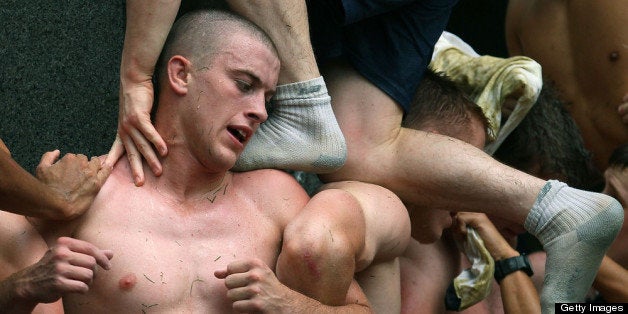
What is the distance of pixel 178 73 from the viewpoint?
2928 millimetres

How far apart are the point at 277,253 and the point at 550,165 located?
1.41m

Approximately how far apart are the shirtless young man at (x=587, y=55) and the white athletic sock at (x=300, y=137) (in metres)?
1.45

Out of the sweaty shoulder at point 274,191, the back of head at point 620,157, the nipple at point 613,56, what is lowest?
the back of head at point 620,157

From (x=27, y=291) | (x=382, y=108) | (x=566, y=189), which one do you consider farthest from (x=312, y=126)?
(x=27, y=291)

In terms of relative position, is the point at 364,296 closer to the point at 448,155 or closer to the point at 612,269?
the point at 448,155

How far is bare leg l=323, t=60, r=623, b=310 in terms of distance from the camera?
3123mm

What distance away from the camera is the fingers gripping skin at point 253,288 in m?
2.68

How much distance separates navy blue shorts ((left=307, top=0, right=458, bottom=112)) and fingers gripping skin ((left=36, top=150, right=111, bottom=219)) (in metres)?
0.78

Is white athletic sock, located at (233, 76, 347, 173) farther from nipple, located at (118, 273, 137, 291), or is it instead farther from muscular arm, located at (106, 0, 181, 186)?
nipple, located at (118, 273, 137, 291)

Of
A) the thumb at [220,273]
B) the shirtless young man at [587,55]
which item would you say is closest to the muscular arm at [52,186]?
the thumb at [220,273]

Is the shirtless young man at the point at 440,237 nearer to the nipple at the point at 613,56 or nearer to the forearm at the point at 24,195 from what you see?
the nipple at the point at 613,56

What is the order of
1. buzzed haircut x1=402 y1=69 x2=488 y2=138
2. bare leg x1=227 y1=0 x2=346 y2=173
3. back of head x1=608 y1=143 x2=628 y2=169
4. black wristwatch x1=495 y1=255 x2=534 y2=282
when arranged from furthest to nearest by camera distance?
back of head x1=608 y1=143 x2=628 y2=169
black wristwatch x1=495 y1=255 x2=534 y2=282
buzzed haircut x1=402 y1=69 x2=488 y2=138
bare leg x1=227 y1=0 x2=346 y2=173

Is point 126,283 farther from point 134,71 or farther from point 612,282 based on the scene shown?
point 612,282

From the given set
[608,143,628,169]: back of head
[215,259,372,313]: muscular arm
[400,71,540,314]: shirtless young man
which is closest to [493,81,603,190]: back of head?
[608,143,628,169]: back of head
